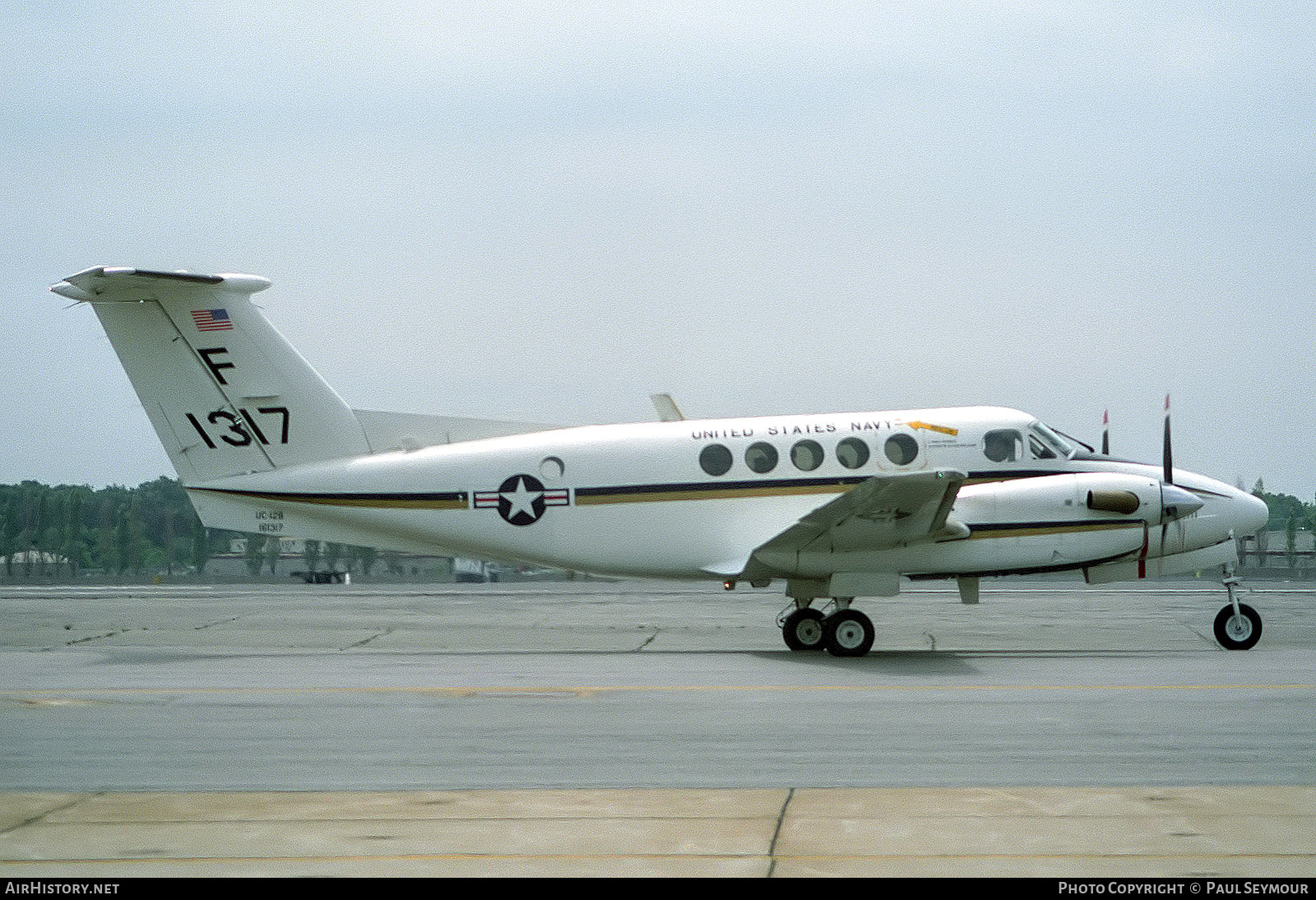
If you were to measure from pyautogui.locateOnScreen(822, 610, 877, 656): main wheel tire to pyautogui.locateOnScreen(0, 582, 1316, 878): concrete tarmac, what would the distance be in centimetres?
30

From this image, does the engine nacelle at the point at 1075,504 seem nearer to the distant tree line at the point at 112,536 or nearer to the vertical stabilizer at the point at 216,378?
the vertical stabilizer at the point at 216,378

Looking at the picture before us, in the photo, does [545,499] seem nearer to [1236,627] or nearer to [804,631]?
[804,631]

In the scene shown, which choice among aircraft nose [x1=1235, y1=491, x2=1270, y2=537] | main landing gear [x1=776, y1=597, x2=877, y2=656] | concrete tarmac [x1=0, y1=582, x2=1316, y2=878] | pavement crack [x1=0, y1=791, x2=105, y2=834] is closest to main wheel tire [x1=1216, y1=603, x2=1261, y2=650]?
concrete tarmac [x1=0, y1=582, x2=1316, y2=878]

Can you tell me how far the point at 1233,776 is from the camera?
8.64m

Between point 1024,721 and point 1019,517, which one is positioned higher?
point 1019,517

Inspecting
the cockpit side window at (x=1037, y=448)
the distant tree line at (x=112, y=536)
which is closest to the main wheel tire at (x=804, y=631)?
the cockpit side window at (x=1037, y=448)

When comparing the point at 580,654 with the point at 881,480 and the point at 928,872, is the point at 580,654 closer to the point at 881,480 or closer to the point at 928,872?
the point at 881,480

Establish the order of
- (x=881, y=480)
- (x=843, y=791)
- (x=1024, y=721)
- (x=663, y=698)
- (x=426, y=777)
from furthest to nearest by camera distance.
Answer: (x=881, y=480), (x=663, y=698), (x=1024, y=721), (x=426, y=777), (x=843, y=791)

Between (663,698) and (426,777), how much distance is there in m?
4.09

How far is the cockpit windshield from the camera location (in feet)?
60.5

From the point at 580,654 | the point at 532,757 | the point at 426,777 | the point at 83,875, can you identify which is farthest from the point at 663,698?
the point at 83,875

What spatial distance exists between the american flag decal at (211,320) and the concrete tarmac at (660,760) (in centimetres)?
442

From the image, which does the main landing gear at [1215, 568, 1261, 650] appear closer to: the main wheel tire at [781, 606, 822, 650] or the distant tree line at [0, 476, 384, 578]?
the main wheel tire at [781, 606, 822, 650]

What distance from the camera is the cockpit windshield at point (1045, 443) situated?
18.4 metres
